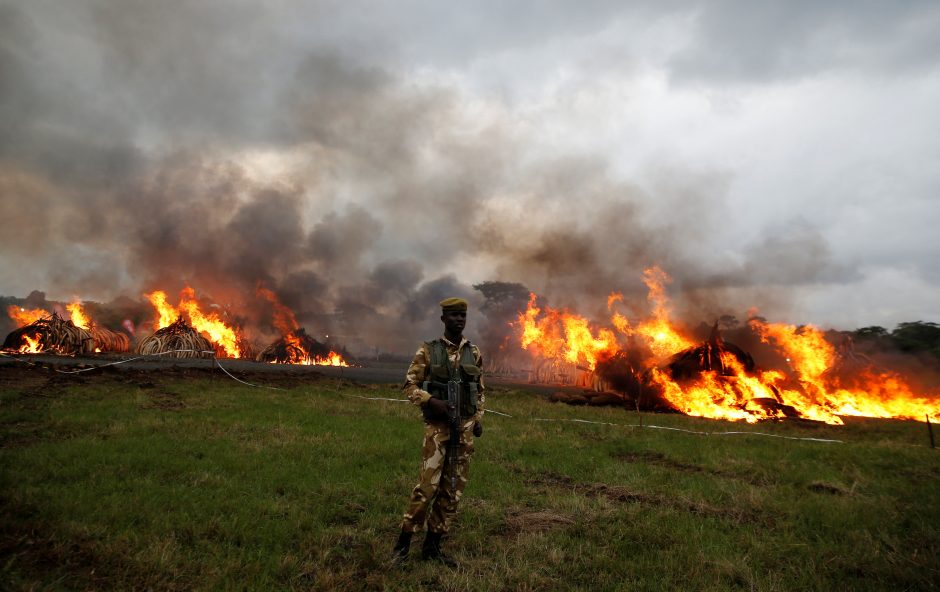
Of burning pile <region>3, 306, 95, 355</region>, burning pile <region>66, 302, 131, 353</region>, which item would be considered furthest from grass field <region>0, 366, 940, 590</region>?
burning pile <region>66, 302, 131, 353</region>

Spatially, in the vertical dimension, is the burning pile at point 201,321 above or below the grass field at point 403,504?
above

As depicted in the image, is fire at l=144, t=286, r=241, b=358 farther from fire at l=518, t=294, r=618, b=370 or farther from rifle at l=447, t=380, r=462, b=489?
rifle at l=447, t=380, r=462, b=489

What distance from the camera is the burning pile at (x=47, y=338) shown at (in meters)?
30.7

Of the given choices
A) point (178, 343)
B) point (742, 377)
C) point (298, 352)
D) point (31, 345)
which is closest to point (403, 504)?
point (742, 377)

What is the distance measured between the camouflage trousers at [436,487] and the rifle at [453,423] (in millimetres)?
38

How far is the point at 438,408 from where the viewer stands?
4.98m

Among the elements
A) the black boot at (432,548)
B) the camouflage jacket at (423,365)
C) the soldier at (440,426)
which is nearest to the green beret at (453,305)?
the soldier at (440,426)

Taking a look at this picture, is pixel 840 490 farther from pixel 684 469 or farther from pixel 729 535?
pixel 729 535

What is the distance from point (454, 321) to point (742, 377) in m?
23.3

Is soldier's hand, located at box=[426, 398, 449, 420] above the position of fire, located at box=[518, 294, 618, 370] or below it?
below

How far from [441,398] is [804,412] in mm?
22130

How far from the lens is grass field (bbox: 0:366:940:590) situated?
464 centimetres

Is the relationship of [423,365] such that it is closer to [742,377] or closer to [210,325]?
[742,377]

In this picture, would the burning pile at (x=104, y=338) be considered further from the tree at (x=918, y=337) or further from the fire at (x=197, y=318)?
the tree at (x=918, y=337)
